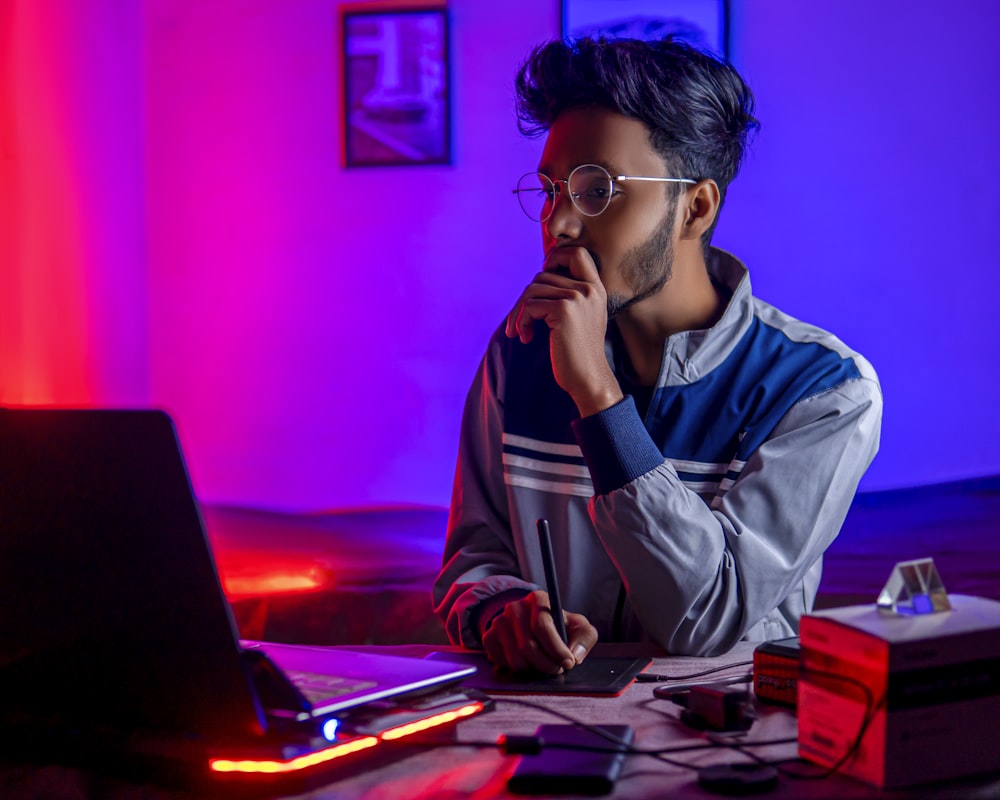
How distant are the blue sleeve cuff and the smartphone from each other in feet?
1.47

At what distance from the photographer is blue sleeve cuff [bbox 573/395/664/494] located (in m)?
1.21

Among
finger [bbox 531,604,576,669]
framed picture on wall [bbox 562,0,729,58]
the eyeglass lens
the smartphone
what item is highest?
framed picture on wall [bbox 562,0,729,58]

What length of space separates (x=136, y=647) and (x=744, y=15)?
3.00 m

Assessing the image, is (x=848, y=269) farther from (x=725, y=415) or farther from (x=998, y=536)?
(x=725, y=415)

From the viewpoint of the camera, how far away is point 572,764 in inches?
28.0

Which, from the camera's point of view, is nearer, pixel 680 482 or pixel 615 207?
pixel 680 482

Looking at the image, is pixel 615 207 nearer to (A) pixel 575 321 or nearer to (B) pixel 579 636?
(A) pixel 575 321

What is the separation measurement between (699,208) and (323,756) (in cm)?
118

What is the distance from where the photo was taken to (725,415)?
1.46m

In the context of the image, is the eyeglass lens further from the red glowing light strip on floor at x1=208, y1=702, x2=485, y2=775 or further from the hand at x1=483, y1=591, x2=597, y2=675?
the red glowing light strip on floor at x1=208, y1=702, x2=485, y2=775

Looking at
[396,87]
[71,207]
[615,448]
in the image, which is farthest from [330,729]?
[396,87]

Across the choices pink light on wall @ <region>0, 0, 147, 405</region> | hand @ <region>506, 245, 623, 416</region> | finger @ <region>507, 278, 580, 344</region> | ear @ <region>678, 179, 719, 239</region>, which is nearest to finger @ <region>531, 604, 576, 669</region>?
hand @ <region>506, 245, 623, 416</region>

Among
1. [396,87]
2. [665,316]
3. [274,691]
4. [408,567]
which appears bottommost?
[408,567]

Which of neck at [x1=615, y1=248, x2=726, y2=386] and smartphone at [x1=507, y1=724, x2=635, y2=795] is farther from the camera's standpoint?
neck at [x1=615, y1=248, x2=726, y2=386]
